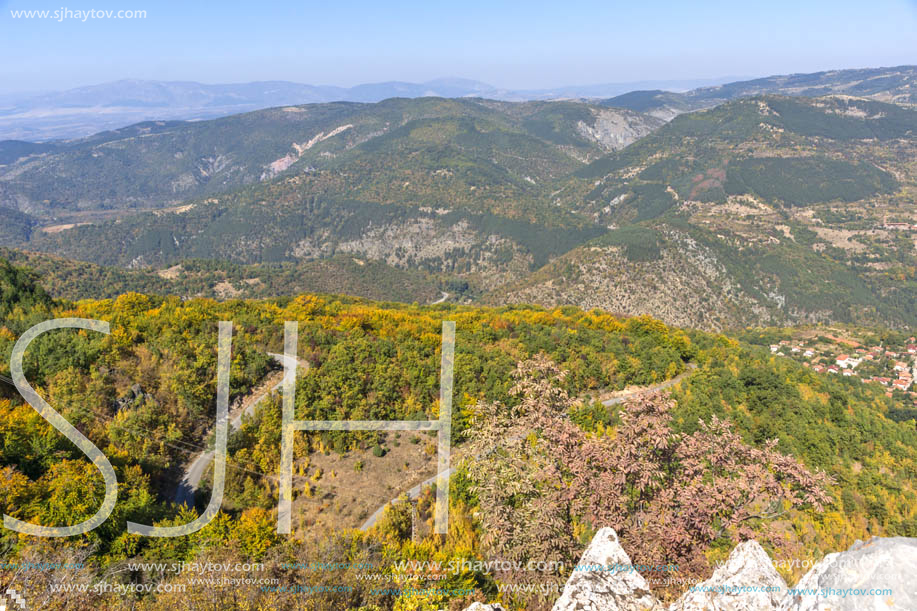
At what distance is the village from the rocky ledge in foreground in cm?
7178

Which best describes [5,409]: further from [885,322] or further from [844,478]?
[885,322]

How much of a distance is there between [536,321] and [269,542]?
45147 mm

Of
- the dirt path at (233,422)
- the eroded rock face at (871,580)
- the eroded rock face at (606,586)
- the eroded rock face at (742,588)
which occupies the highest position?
the eroded rock face at (871,580)

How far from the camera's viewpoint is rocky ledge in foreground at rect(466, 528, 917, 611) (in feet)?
18.5

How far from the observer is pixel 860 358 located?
262 feet

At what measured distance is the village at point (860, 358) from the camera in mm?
70188

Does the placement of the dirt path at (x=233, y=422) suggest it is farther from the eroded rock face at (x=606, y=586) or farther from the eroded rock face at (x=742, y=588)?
the eroded rock face at (x=742, y=588)

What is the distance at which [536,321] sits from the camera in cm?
5881

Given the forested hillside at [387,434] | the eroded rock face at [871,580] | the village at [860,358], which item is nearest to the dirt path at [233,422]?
the forested hillside at [387,434]

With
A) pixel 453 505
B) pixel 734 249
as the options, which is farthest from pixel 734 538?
pixel 734 249

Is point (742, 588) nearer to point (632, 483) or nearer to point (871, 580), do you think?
point (871, 580)

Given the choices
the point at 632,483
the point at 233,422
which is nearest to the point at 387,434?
the point at 233,422

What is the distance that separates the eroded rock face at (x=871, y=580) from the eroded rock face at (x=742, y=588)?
1824mm

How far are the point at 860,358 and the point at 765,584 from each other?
96.2 m
